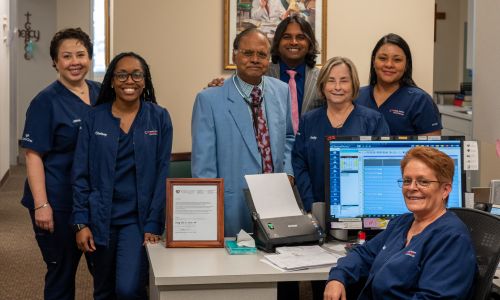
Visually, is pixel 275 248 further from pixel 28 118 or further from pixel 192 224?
pixel 28 118

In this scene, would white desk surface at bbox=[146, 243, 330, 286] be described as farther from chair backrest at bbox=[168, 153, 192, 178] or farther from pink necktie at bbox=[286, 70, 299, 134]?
chair backrest at bbox=[168, 153, 192, 178]

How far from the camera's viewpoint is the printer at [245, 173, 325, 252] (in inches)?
123

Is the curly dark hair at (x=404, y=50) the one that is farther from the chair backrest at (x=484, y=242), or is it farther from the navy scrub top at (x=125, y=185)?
the navy scrub top at (x=125, y=185)

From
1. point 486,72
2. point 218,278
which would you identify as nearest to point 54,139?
point 218,278

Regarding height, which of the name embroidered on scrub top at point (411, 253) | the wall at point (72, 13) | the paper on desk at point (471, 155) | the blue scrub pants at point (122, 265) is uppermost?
the wall at point (72, 13)

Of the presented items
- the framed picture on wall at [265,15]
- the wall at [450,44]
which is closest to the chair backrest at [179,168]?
the framed picture on wall at [265,15]

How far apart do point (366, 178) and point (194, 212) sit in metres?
0.71

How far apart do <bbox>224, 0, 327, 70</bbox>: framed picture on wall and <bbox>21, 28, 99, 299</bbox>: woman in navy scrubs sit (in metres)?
1.74

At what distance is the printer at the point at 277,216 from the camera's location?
311 cm

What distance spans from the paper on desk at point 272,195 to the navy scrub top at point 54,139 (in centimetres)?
82

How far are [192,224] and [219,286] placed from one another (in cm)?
41

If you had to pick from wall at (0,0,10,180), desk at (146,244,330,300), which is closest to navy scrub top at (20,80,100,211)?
desk at (146,244,330,300)

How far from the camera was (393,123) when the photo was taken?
3.70 metres

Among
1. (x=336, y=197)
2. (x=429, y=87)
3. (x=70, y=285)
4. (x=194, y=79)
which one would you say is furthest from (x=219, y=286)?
(x=429, y=87)
